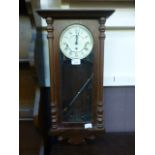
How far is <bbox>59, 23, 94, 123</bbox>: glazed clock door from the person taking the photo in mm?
849

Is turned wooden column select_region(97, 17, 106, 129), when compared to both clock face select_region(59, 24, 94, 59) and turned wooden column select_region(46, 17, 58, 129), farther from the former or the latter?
turned wooden column select_region(46, 17, 58, 129)

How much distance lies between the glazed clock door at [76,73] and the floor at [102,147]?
0.12 metres

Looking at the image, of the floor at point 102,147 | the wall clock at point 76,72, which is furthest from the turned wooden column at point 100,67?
the floor at point 102,147

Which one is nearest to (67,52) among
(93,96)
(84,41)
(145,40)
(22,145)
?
(84,41)

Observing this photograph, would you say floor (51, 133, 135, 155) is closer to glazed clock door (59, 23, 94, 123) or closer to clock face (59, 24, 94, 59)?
glazed clock door (59, 23, 94, 123)

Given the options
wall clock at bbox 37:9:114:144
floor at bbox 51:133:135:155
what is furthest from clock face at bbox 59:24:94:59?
floor at bbox 51:133:135:155

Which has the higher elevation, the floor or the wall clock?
the wall clock

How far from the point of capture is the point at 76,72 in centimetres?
87

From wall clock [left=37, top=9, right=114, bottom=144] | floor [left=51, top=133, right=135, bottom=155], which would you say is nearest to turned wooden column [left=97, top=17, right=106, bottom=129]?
wall clock [left=37, top=9, right=114, bottom=144]

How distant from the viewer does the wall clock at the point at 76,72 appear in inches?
32.9

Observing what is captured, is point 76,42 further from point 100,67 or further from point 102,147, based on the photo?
point 102,147

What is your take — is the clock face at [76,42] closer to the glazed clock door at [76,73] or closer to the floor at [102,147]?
the glazed clock door at [76,73]
